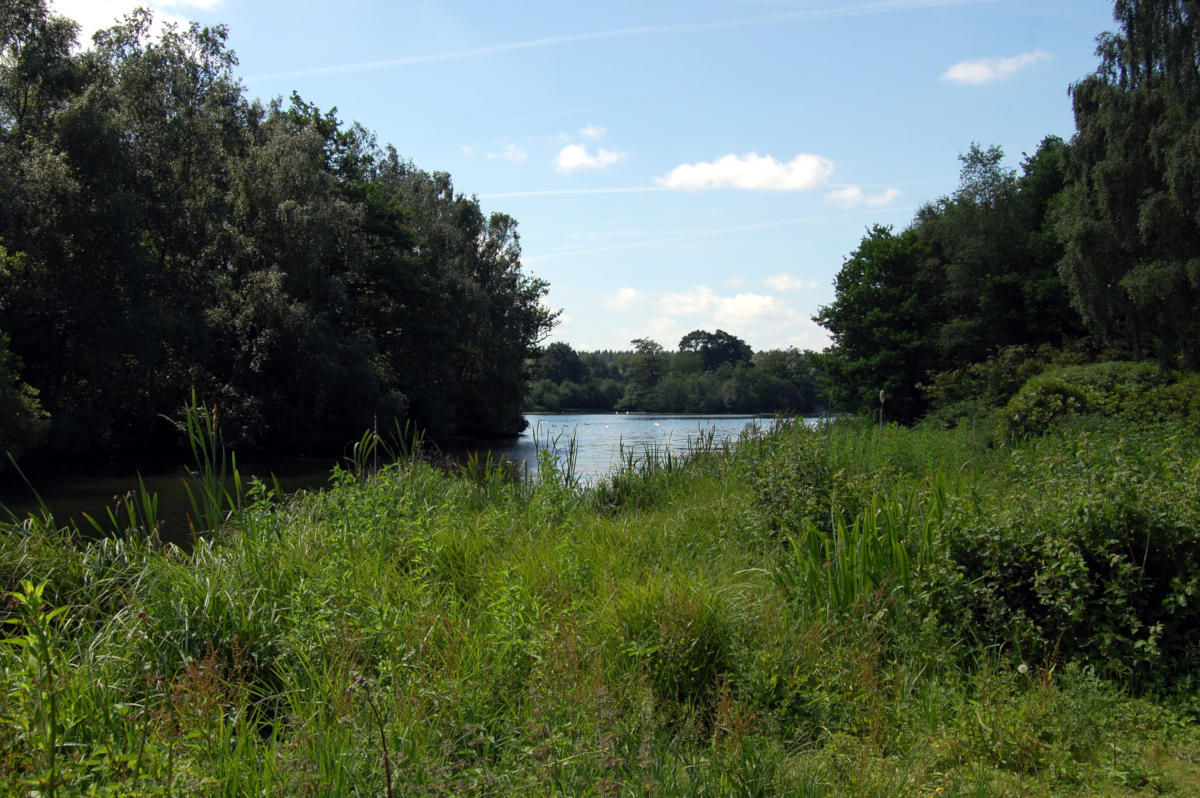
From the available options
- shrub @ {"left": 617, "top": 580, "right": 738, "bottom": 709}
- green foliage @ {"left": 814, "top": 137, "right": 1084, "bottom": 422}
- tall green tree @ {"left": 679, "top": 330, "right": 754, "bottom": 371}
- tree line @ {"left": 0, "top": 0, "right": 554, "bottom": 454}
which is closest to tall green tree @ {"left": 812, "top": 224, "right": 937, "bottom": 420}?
green foliage @ {"left": 814, "top": 137, "right": 1084, "bottom": 422}

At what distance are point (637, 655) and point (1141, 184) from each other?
24054 mm

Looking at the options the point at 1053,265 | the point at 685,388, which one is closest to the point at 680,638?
the point at 1053,265

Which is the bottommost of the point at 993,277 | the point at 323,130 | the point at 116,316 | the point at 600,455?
the point at 600,455

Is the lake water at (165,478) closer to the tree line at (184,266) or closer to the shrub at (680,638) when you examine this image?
the tree line at (184,266)

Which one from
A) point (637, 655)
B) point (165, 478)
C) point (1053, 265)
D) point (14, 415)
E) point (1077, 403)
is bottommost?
point (165, 478)

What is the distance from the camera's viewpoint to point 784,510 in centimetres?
625

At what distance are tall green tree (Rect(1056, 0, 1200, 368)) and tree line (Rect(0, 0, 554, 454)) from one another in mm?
23390

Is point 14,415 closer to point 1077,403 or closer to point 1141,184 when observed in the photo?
point 1077,403

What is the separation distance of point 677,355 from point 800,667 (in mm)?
114694

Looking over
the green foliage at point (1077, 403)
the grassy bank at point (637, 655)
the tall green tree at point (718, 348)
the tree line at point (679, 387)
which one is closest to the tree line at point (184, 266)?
the grassy bank at point (637, 655)

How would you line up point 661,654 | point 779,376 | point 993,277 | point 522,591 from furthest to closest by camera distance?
point 779,376, point 993,277, point 522,591, point 661,654

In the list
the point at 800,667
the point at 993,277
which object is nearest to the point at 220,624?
the point at 800,667

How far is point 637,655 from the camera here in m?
3.88

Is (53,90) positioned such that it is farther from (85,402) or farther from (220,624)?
(220,624)
